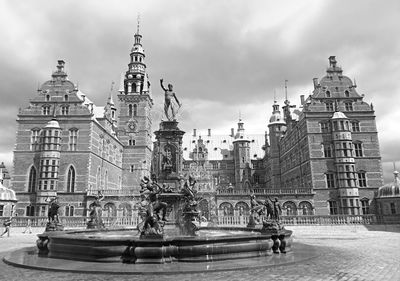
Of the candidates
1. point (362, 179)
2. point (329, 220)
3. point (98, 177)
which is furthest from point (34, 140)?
point (362, 179)

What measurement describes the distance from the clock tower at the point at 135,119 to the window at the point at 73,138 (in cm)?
1810

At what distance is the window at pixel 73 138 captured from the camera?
41594 mm

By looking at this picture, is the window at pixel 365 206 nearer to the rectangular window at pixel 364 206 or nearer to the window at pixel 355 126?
the rectangular window at pixel 364 206

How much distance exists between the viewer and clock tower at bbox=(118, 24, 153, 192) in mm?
59234

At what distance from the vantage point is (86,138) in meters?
41.8

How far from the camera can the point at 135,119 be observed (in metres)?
60.6

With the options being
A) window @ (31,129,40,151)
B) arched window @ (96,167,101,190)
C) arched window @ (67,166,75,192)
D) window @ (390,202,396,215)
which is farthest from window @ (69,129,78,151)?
window @ (390,202,396,215)

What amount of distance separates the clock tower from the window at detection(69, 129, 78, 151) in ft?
59.4

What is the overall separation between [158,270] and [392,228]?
28.2 metres

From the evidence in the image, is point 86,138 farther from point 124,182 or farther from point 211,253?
point 211,253

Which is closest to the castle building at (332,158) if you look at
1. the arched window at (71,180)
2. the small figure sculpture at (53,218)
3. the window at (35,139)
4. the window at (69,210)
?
the window at (69,210)

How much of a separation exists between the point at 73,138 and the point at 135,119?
64.7ft

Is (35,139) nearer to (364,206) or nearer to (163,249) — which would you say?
(163,249)

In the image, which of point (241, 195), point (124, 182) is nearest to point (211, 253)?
point (241, 195)
